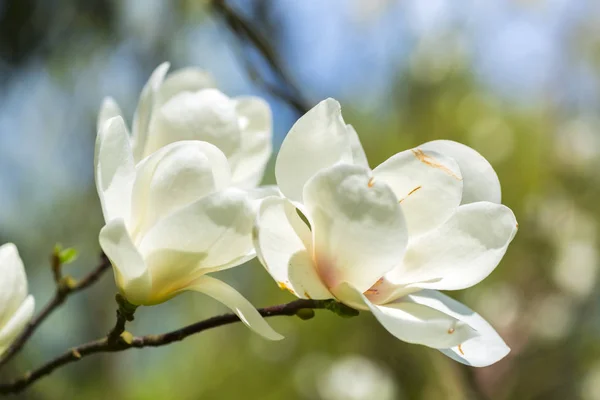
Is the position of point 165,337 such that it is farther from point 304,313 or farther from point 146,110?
point 146,110

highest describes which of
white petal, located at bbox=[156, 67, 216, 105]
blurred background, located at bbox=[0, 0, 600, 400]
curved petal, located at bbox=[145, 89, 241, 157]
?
white petal, located at bbox=[156, 67, 216, 105]

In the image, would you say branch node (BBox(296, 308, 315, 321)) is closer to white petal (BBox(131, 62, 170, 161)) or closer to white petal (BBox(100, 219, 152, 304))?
white petal (BBox(100, 219, 152, 304))

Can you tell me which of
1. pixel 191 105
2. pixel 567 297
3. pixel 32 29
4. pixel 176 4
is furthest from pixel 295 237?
pixel 176 4

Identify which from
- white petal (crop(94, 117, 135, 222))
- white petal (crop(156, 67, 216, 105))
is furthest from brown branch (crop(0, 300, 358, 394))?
white petal (crop(156, 67, 216, 105))

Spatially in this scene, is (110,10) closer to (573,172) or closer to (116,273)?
(573,172)

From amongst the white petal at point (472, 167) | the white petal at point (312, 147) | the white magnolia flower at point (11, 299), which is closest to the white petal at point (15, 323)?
the white magnolia flower at point (11, 299)

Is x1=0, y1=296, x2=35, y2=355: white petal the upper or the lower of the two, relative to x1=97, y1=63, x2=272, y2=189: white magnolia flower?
lower
